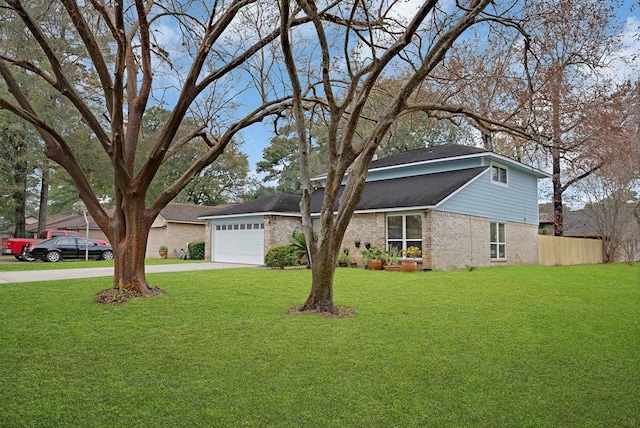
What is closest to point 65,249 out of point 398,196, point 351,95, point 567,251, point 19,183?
point 19,183

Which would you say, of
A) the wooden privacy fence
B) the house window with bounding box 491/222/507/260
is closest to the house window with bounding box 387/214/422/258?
the house window with bounding box 491/222/507/260

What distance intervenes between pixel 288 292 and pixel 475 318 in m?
4.32

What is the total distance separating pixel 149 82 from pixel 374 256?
10.6 metres

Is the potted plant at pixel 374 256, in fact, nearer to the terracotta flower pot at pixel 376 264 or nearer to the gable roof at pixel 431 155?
the terracotta flower pot at pixel 376 264

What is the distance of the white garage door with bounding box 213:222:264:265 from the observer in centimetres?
2077

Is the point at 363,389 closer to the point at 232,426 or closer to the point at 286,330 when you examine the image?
the point at 232,426

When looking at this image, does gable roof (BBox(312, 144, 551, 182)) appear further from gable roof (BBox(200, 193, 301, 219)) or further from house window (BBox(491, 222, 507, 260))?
gable roof (BBox(200, 193, 301, 219))

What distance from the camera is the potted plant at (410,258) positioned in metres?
15.6

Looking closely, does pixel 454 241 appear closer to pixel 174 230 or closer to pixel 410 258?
pixel 410 258

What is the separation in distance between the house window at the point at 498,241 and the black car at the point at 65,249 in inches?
766

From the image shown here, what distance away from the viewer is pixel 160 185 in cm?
3209

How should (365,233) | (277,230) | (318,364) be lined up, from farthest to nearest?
1. (277,230)
2. (365,233)
3. (318,364)

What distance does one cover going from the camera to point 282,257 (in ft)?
55.9

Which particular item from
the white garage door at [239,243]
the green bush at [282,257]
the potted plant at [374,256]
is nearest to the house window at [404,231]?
the potted plant at [374,256]
